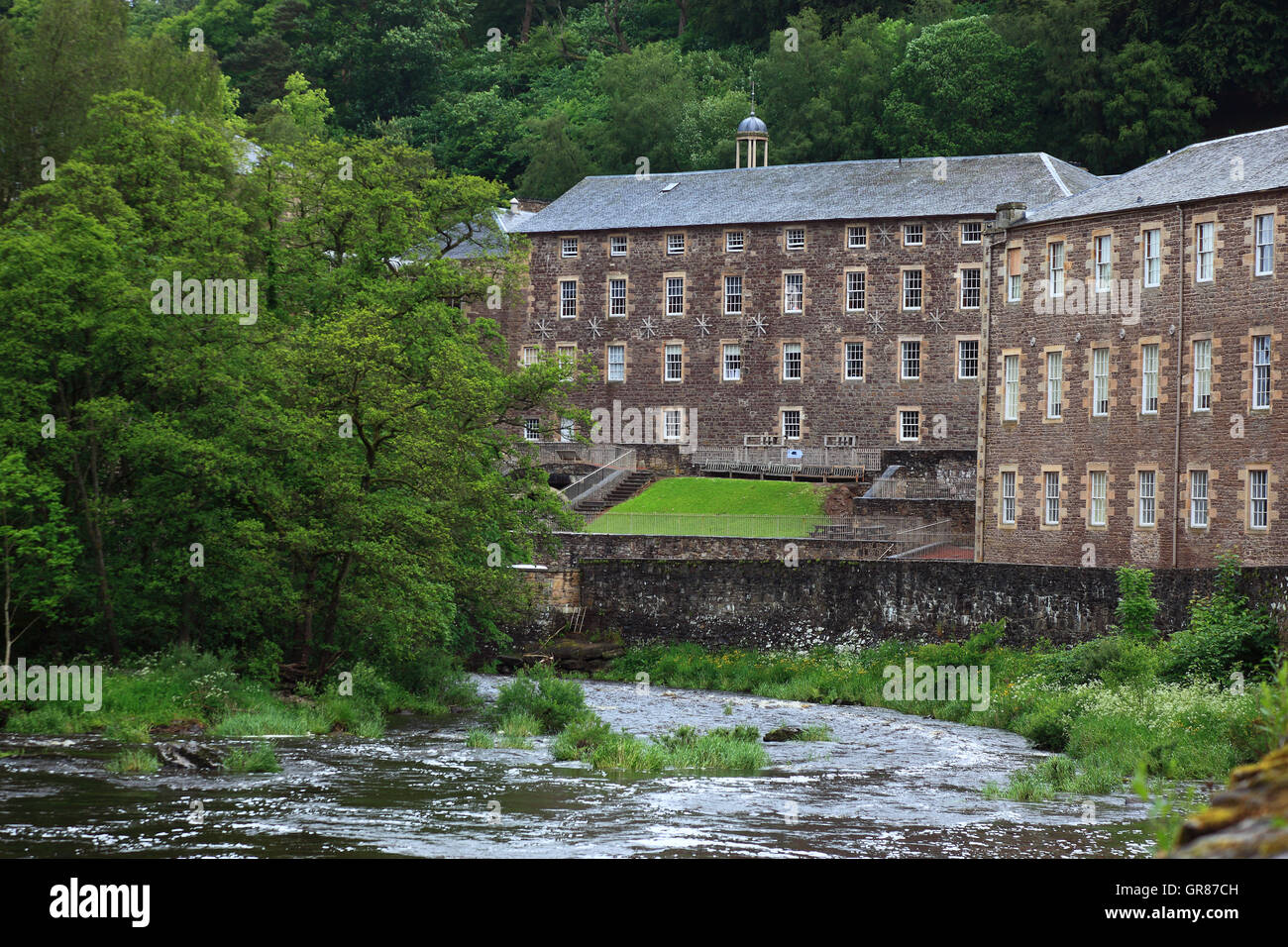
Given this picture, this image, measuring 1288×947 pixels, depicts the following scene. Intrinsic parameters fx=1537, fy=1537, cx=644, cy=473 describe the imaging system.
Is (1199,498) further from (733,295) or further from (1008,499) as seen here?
(733,295)

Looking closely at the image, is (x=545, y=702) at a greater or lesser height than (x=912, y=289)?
lesser

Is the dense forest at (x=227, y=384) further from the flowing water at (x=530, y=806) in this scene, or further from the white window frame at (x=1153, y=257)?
the white window frame at (x=1153, y=257)

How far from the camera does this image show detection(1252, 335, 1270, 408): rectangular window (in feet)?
132

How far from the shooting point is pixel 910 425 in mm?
65750

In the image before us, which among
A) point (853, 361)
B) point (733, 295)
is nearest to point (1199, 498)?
point (853, 361)

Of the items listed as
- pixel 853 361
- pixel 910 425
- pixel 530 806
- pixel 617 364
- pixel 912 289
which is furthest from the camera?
pixel 617 364

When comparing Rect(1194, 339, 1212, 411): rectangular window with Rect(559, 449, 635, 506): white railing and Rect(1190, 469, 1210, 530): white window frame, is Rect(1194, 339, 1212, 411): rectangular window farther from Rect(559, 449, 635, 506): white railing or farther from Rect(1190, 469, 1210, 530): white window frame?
Rect(559, 449, 635, 506): white railing

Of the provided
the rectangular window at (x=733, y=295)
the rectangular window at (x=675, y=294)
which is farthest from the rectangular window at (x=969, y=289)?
the rectangular window at (x=675, y=294)

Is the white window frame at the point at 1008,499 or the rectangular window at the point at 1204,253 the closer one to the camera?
the rectangular window at the point at 1204,253

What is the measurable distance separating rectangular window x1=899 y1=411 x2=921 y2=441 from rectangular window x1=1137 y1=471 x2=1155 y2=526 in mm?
21898

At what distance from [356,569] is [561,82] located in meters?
82.6

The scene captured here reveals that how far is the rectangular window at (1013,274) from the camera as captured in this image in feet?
155

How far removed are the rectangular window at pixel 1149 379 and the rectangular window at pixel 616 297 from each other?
106 ft

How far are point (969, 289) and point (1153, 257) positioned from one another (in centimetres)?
2179
